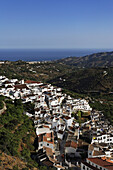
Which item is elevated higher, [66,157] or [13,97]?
[13,97]

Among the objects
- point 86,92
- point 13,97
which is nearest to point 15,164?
point 13,97

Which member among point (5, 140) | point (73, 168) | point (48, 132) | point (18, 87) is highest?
point (18, 87)

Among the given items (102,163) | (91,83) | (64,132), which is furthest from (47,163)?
(91,83)

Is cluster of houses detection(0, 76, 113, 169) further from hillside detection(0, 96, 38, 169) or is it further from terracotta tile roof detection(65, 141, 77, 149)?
hillside detection(0, 96, 38, 169)

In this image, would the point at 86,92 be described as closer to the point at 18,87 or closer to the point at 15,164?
the point at 18,87

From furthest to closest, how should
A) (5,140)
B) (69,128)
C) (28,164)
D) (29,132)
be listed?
(69,128), (29,132), (5,140), (28,164)

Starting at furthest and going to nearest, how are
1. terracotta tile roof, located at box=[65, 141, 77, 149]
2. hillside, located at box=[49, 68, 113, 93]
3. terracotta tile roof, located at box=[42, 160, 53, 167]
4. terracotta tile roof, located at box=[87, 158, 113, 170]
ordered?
1. hillside, located at box=[49, 68, 113, 93]
2. terracotta tile roof, located at box=[65, 141, 77, 149]
3. terracotta tile roof, located at box=[42, 160, 53, 167]
4. terracotta tile roof, located at box=[87, 158, 113, 170]

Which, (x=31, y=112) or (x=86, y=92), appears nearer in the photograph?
(x=31, y=112)

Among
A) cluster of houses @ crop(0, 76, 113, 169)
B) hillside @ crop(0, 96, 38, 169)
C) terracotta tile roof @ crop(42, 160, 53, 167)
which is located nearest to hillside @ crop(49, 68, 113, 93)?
cluster of houses @ crop(0, 76, 113, 169)

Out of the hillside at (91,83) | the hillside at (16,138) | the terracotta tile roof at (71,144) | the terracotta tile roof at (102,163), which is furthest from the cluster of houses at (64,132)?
the hillside at (91,83)
